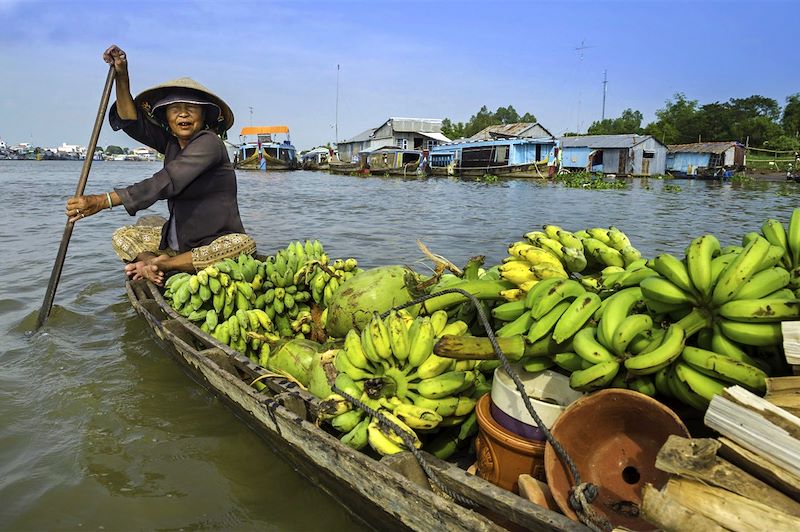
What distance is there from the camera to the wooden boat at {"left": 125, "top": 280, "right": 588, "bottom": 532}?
169 centimetres

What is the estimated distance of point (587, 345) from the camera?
5.92ft

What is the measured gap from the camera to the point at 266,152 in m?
47.3

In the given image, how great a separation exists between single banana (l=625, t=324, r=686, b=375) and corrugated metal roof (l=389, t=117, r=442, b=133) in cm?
4517

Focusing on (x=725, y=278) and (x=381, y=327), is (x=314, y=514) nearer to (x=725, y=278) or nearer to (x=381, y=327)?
(x=381, y=327)

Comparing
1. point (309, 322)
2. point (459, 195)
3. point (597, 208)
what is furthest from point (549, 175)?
point (309, 322)

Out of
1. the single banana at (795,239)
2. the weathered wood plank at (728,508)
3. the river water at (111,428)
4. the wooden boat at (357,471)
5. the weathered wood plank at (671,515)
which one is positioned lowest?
the river water at (111,428)

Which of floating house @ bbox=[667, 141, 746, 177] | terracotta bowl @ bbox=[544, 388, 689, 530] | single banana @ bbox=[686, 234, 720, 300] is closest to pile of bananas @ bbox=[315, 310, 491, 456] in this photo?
terracotta bowl @ bbox=[544, 388, 689, 530]

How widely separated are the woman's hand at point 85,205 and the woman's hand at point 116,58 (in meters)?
1.23

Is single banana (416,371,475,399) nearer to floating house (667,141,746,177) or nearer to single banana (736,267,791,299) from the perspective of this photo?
single banana (736,267,791,299)

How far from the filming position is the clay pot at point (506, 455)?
1.91 meters

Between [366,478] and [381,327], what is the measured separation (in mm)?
611

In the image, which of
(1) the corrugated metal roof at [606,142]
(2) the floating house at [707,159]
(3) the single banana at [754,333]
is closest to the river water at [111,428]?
(3) the single banana at [754,333]

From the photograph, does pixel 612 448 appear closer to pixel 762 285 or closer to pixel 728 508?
pixel 728 508

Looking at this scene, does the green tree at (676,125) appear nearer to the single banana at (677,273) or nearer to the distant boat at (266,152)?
the distant boat at (266,152)
